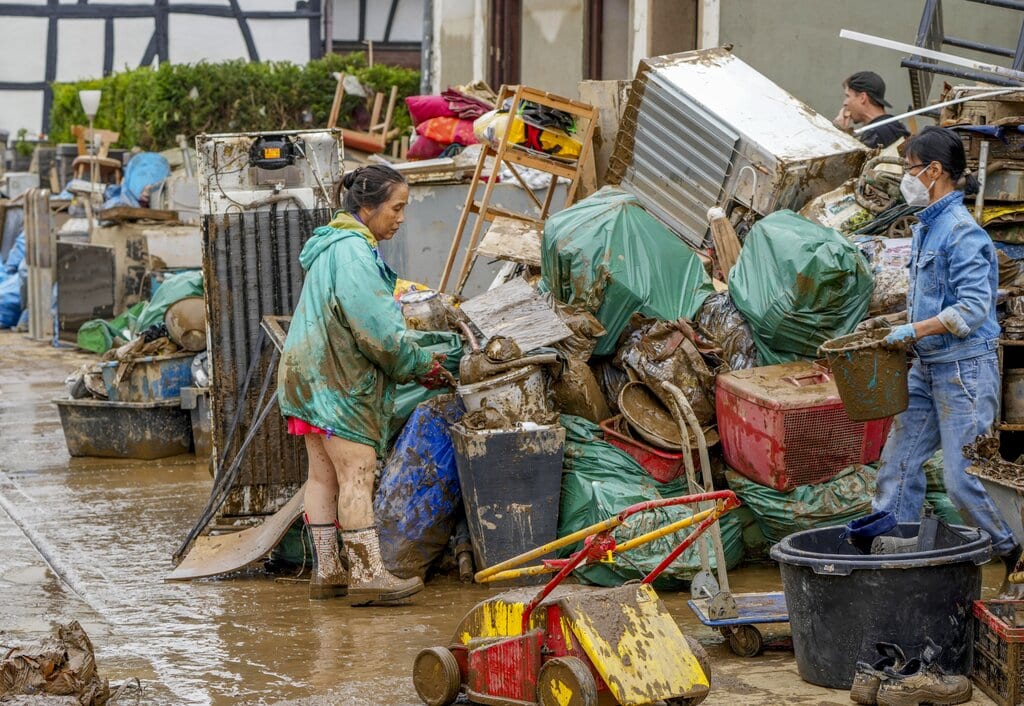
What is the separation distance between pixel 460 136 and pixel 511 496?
18.8 feet

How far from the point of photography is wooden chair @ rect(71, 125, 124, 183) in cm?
2075

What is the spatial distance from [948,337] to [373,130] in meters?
14.9

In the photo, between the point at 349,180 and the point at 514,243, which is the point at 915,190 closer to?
the point at 349,180

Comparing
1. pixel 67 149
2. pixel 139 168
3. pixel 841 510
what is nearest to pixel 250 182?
pixel 841 510

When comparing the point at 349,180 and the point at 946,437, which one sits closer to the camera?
the point at 946,437

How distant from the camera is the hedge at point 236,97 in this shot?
21375mm

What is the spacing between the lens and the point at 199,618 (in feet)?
18.7

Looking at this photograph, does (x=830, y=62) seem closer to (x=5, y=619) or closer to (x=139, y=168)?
(x=5, y=619)

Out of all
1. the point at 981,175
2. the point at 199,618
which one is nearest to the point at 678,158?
the point at 981,175

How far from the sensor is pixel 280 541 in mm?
6309

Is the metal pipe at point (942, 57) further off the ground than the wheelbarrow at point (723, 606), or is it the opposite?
the metal pipe at point (942, 57)

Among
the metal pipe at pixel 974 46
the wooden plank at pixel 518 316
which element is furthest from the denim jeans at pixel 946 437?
the metal pipe at pixel 974 46

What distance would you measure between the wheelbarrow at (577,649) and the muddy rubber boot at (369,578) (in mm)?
1226

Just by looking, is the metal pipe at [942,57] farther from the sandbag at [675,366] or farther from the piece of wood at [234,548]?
the piece of wood at [234,548]
